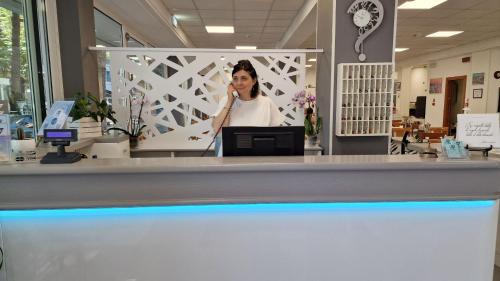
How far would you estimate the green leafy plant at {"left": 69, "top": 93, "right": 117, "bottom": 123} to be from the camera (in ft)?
9.56

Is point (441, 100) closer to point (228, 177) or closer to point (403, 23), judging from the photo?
point (403, 23)

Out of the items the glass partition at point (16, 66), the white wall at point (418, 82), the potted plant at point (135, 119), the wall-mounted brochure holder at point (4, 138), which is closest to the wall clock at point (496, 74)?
the white wall at point (418, 82)

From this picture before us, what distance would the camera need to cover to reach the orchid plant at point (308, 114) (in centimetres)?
390

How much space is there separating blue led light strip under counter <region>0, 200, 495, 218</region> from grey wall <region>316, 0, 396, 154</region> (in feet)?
7.16

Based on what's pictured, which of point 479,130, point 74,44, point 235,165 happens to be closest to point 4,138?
point 235,165

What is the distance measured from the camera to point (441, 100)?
10758 mm

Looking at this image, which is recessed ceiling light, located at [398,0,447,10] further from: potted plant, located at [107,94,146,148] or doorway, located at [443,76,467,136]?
doorway, located at [443,76,467,136]

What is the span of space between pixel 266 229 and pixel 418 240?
79 cm

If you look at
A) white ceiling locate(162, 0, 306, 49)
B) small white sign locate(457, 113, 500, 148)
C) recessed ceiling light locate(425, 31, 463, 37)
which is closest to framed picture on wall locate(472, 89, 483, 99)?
recessed ceiling light locate(425, 31, 463, 37)

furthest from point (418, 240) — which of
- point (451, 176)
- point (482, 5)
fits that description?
point (482, 5)

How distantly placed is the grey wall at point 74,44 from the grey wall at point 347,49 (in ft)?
9.06

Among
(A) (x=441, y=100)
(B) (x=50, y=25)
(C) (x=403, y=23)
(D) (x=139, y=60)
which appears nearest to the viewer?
(B) (x=50, y=25)

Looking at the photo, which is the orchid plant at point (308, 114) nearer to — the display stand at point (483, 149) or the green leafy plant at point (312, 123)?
the green leafy plant at point (312, 123)

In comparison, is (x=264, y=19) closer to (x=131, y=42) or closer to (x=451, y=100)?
(x=131, y=42)
